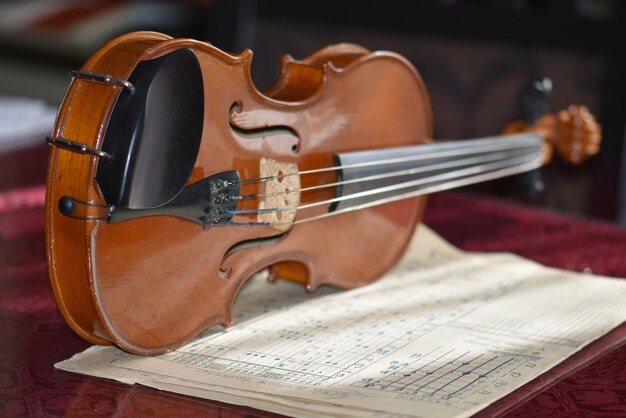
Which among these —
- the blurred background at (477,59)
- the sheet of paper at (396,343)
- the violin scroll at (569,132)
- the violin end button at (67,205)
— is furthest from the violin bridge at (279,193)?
the blurred background at (477,59)

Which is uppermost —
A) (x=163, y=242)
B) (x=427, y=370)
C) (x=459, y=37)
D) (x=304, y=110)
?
(x=459, y=37)

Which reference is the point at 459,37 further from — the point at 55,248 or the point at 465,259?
the point at 55,248

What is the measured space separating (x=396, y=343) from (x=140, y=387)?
26 cm

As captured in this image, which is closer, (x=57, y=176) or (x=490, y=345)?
(x=57, y=176)

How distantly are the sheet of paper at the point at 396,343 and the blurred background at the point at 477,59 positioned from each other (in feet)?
1.50

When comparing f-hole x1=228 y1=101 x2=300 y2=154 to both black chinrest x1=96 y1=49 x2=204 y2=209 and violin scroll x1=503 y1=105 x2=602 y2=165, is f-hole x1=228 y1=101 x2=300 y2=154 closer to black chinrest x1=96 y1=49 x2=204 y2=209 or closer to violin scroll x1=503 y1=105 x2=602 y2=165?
black chinrest x1=96 y1=49 x2=204 y2=209

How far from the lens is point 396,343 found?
3.12 ft

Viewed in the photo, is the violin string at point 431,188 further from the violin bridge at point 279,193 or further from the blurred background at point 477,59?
the blurred background at point 477,59

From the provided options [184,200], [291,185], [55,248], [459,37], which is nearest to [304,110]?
[291,185]

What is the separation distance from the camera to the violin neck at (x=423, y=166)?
3.46 ft

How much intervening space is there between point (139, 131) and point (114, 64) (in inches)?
2.7

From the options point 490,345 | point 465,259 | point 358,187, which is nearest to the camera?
point 490,345

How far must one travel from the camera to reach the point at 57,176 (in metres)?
0.81

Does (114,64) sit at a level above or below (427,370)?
above
